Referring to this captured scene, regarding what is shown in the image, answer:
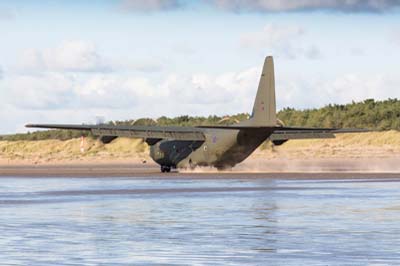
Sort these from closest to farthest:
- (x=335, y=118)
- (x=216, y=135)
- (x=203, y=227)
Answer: (x=203, y=227)
(x=216, y=135)
(x=335, y=118)

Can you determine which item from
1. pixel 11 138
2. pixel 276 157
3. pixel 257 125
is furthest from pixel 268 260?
pixel 11 138

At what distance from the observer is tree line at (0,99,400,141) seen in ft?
453

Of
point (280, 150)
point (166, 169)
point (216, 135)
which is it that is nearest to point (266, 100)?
point (216, 135)

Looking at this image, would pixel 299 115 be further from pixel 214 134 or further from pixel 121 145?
pixel 214 134

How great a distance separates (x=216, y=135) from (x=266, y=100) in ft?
19.9

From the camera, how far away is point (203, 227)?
25922 millimetres

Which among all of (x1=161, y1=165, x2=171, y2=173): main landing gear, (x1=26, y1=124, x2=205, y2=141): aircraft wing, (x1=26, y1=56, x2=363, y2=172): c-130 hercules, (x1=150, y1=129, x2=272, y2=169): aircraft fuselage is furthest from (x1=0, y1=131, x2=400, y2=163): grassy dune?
(x1=26, y1=124, x2=205, y2=141): aircraft wing

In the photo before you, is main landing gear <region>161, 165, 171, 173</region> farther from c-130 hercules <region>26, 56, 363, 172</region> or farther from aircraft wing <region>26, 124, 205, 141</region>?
aircraft wing <region>26, 124, 205, 141</region>

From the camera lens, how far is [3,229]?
25594 millimetres

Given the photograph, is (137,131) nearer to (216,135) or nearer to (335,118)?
(216,135)

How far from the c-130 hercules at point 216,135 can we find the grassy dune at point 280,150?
37.5 m

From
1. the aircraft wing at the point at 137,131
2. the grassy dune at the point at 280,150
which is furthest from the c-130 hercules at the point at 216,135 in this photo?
the grassy dune at the point at 280,150

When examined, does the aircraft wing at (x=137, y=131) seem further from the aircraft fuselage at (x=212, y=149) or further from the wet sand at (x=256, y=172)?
Answer: the wet sand at (x=256, y=172)

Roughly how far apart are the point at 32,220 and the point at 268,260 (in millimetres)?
10705
